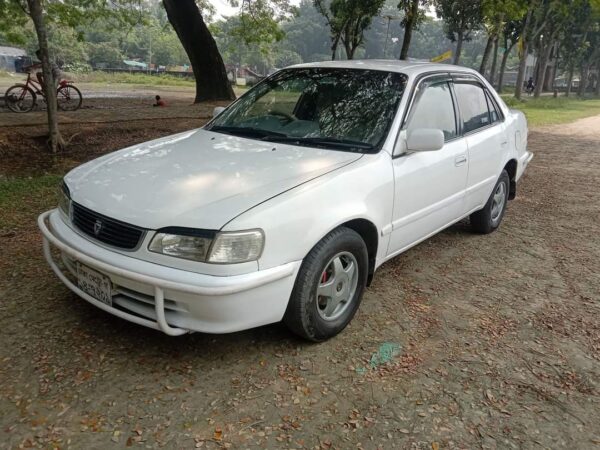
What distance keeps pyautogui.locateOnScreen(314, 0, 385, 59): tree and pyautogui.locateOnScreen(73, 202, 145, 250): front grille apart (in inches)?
602

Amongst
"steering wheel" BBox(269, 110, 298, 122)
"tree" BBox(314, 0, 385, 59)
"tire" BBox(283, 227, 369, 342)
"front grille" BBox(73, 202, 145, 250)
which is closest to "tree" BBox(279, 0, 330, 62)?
"tree" BBox(314, 0, 385, 59)

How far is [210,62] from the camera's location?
46.2ft

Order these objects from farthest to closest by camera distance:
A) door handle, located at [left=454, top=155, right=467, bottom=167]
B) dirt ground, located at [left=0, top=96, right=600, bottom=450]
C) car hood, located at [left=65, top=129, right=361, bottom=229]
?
door handle, located at [left=454, top=155, right=467, bottom=167] → car hood, located at [left=65, top=129, right=361, bottom=229] → dirt ground, located at [left=0, top=96, right=600, bottom=450]

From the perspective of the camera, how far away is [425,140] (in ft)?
10.5

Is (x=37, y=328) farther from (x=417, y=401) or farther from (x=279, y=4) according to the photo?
(x=279, y=4)

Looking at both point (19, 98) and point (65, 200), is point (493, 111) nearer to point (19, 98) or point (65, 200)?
point (65, 200)

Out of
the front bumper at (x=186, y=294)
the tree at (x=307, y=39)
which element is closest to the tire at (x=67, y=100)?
the front bumper at (x=186, y=294)

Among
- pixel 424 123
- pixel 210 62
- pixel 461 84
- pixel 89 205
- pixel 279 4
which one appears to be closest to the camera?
pixel 89 205

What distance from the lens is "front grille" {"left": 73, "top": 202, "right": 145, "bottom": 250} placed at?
2531 millimetres

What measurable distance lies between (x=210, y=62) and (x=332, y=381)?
1287cm

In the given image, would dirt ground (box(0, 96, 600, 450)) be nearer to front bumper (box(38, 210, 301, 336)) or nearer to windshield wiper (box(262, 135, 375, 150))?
front bumper (box(38, 210, 301, 336))

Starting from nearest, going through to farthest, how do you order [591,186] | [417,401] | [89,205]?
[417,401] < [89,205] < [591,186]

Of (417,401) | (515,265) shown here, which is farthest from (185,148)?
(515,265)

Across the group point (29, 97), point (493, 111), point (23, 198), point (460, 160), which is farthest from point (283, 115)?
point (29, 97)
